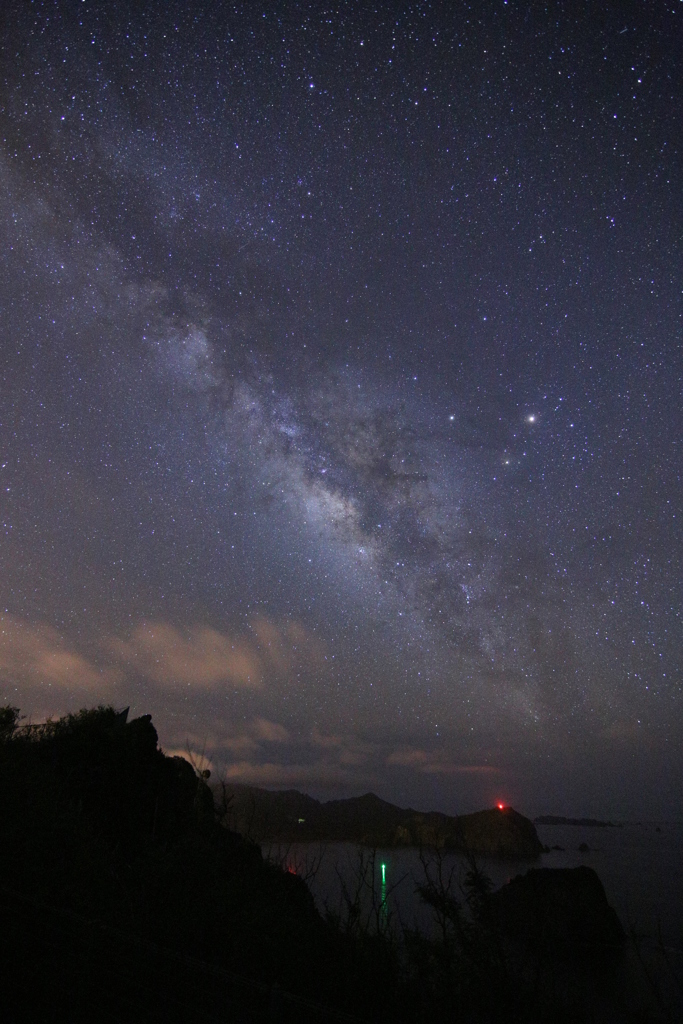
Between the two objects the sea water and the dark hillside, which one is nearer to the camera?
the dark hillside

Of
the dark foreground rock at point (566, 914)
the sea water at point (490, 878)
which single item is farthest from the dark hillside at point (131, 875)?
the dark foreground rock at point (566, 914)

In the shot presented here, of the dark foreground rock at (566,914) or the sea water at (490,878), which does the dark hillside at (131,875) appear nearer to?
the sea water at (490,878)

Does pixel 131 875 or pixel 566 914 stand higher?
pixel 131 875

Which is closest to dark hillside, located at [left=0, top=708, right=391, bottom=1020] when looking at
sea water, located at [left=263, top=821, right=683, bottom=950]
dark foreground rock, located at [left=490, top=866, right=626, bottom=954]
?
sea water, located at [left=263, top=821, right=683, bottom=950]

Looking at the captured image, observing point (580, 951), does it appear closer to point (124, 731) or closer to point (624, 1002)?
point (624, 1002)

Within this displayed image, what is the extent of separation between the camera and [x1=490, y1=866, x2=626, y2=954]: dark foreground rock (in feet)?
148

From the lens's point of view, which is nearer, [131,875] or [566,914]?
[131,875]

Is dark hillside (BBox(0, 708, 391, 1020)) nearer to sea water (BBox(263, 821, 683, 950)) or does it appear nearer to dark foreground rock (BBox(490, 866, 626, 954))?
sea water (BBox(263, 821, 683, 950))

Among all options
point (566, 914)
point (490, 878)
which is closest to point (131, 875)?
point (490, 878)

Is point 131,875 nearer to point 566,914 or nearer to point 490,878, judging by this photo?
point 490,878

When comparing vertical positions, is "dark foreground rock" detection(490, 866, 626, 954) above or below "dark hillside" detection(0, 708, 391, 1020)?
below

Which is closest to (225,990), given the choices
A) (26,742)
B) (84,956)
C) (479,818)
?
(84,956)

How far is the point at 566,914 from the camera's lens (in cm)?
4634

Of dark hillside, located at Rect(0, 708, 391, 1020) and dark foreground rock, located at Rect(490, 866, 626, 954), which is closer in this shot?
dark hillside, located at Rect(0, 708, 391, 1020)
